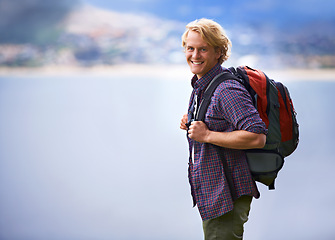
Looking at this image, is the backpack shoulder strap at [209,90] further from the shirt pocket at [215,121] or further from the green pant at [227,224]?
the green pant at [227,224]

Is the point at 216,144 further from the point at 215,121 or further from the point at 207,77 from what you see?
the point at 207,77

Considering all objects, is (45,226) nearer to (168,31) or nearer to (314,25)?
(168,31)

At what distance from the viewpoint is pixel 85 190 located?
3305 mm

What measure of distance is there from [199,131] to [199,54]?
27 centimetres

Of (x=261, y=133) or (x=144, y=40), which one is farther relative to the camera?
(x=144, y=40)

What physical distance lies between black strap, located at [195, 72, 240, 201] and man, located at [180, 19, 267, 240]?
0.01m

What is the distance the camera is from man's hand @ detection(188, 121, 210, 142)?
1.51 meters

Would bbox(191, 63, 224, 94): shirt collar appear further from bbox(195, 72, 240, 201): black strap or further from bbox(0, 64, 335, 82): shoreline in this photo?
bbox(0, 64, 335, 82): shoreline

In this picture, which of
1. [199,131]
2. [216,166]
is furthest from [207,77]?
[216,166]

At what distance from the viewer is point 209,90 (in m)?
1.54

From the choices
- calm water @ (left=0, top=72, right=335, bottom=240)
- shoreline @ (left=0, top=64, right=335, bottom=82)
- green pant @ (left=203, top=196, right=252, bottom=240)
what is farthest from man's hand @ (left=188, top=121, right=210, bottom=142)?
shoreline @ (left=0, top=64, right=335, bottom=82)

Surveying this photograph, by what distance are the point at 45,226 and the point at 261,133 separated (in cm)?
233

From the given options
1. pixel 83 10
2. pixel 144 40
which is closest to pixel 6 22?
pixel 83 10

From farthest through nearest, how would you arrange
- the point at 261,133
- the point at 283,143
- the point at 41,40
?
the point at 41,40
the point at 283,143
the point at 261,133
